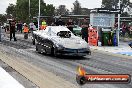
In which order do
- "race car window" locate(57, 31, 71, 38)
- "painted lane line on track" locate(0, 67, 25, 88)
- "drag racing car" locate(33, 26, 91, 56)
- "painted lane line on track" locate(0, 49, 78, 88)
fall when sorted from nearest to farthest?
"painted lane line on track" locate(0, 67, 25, 88) → "painted lane line on track" locate(0, 49, 78, 88) → "drag racing car" locate(33, 26, 91, 56) → "race car window" locate(57, 31, 71, 38)

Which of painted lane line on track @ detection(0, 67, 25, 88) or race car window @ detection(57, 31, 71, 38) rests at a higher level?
race car window @ detection(57, 31, 71, 38)

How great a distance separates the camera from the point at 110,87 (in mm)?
9227

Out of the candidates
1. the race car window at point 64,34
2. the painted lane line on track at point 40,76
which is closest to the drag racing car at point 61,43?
the race car window at point 64,34

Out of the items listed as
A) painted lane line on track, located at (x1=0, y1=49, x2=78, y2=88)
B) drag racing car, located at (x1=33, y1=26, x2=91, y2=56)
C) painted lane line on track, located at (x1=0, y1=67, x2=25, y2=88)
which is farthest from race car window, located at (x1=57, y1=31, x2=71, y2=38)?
painted lane line on track, located at (x1=0, y1=67, x2=25, y2=88)

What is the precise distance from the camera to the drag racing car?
642 inches

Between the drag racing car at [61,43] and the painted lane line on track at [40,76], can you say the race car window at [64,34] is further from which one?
the painted lane line on track at [40,76]

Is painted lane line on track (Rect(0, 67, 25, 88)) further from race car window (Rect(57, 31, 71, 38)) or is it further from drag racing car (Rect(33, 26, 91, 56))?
race car window (Rect(57, 31, 71, 38))

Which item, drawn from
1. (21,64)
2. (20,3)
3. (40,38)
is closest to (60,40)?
(40,38)

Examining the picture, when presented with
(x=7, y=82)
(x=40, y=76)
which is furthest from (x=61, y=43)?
(x=7, y=82)

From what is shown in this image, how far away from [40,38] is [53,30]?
88 cm

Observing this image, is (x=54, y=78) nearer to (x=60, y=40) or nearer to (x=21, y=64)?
(x=21, y=64)

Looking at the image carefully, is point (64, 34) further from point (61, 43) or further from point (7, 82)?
point (7, 82)

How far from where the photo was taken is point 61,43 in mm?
16375

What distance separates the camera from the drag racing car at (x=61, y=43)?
16297 mm
